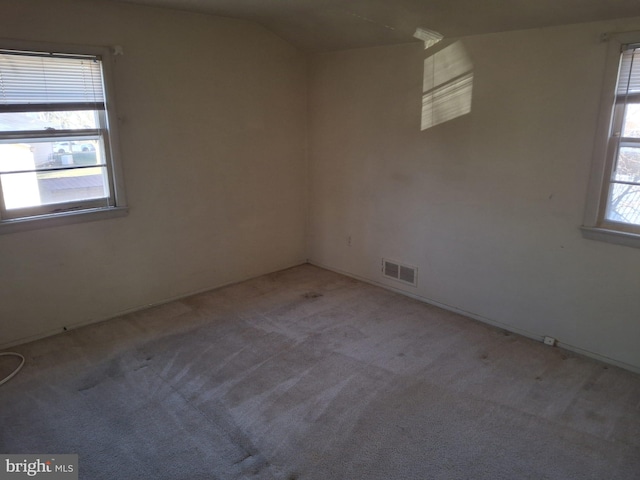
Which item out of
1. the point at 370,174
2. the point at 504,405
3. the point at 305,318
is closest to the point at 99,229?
the point at 305,318

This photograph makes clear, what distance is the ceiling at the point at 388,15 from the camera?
260cm

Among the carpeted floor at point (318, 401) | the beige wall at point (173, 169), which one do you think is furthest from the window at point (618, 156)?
the beige wall at point (173, 169)

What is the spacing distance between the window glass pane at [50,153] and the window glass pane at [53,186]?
0.16 feet

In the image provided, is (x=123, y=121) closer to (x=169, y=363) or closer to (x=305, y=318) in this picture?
(x=169, y=363)

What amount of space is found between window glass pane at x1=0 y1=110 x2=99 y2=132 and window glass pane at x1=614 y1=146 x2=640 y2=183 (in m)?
3.50

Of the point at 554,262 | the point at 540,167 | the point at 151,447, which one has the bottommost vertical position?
the point at 151,447

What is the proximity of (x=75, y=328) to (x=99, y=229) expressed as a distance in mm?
772

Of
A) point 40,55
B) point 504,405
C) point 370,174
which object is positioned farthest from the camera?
point 370,174

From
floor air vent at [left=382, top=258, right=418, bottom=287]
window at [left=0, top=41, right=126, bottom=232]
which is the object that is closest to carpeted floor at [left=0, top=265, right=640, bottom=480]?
floor air vent at [left=382, top=258, right=418, bottom=287]

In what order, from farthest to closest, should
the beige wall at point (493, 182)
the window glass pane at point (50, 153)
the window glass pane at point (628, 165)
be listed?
the window glass pane at point (50, 153) < the beige wall at point (493, 182) < the window glass pane at point (628, 165)

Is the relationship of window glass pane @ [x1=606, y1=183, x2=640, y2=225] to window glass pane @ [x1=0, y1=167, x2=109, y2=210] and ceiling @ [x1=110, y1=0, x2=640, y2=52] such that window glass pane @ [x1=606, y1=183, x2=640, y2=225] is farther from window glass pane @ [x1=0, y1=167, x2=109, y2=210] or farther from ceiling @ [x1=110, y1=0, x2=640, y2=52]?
window glass pane @ [x1=0, y1=167, x2=109, y2=210]

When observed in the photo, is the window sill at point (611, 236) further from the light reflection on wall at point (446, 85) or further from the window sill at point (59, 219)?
the window sill at point (59, 219)

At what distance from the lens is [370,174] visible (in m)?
4.12

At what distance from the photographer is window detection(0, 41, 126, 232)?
292 centimetres
